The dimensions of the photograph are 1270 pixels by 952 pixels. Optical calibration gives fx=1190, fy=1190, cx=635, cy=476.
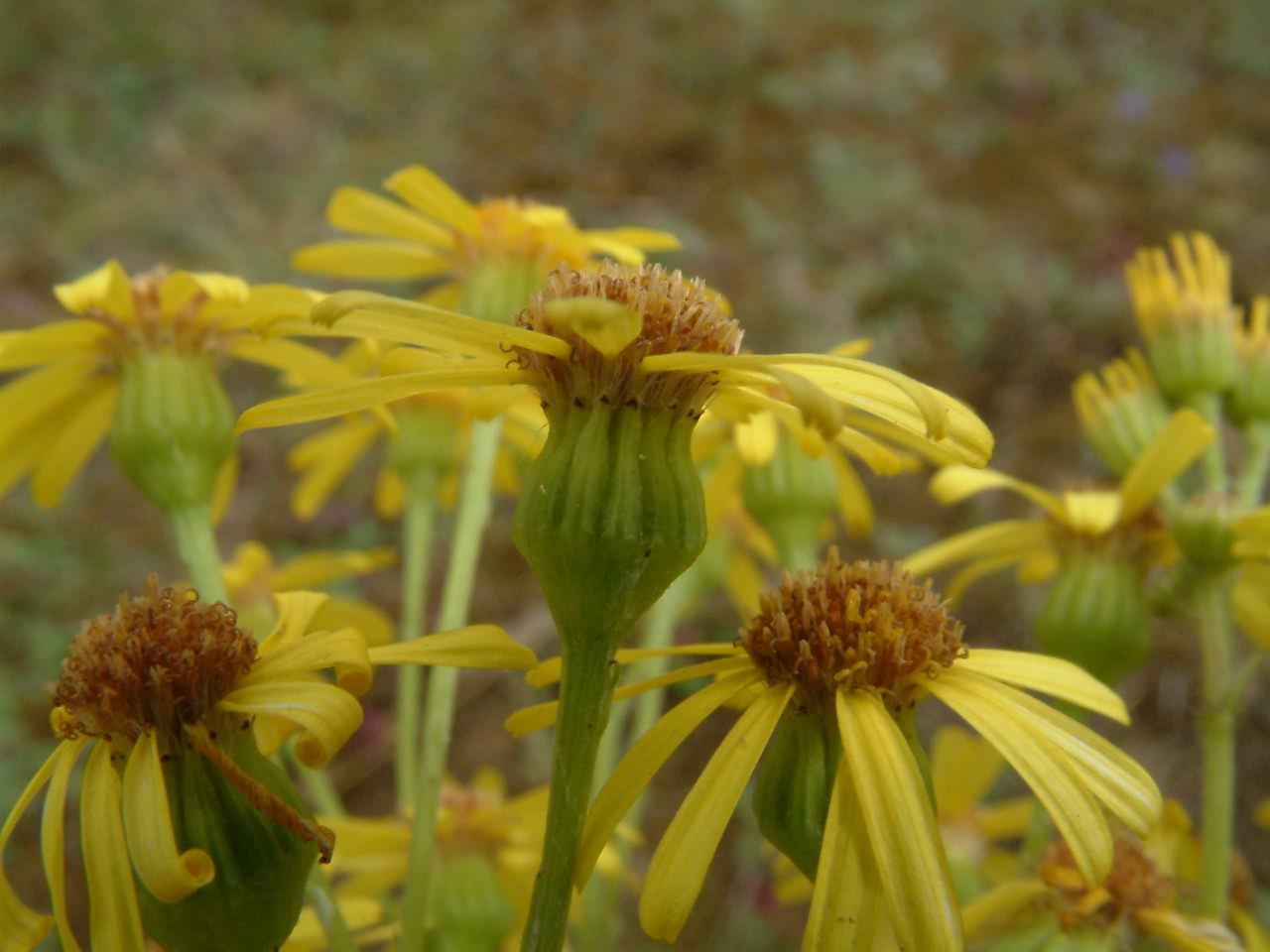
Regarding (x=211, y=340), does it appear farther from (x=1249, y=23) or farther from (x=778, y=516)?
(x=1249, y=23)

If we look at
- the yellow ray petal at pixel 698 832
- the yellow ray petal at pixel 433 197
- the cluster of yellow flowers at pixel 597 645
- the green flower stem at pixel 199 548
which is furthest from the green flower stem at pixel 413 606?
the yellow ray petal at pixel 698 832

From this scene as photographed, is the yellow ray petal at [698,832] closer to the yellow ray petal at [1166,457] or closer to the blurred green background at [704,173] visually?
the yellow ray petal at [1166,457]

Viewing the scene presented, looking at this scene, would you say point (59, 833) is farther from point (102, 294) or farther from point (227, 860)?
point (102, 294)

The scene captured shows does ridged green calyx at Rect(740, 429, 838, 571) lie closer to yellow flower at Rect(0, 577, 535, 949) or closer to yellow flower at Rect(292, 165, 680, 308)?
yellow flower at Rect(292, 165, 680, 308)

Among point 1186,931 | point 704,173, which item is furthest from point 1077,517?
point 704,173

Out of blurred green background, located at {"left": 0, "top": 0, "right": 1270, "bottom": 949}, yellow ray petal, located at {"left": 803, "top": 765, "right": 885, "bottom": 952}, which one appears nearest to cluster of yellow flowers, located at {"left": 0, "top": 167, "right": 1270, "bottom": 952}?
yellow ray petal, located at {"left": 803, "top": 765, "right": 885, "bottom": 952}

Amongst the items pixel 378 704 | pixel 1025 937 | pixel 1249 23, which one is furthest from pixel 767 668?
pixel 1249 23
